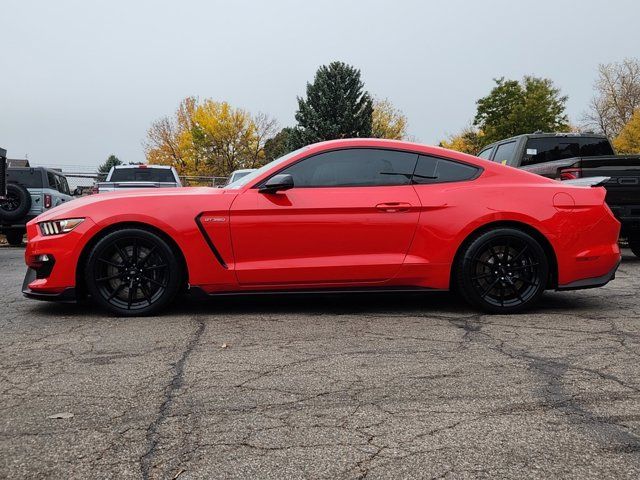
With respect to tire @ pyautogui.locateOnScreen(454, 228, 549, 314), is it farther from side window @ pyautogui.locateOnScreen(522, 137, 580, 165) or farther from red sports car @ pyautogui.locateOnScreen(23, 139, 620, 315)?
side window @ pyautogui.locateOnScreen(522, 137, 580, 165)

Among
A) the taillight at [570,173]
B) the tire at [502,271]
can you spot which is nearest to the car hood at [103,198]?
the tire at [502,271]

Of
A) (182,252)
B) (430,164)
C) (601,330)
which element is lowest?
(601,330)

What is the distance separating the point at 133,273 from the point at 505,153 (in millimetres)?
8383

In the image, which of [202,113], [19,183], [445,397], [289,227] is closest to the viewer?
[445,397]

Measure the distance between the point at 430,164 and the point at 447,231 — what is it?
62cm

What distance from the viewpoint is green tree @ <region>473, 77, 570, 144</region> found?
49.7 meters

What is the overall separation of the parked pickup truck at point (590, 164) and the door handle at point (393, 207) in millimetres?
4452

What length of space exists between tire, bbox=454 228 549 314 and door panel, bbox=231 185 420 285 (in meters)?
0.56

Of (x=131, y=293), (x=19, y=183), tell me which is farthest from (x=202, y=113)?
(x=131, y=293)

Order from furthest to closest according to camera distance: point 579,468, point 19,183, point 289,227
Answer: point 19,183 → point 289,227 → point 579,468

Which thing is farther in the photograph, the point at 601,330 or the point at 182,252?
the point at 182,252

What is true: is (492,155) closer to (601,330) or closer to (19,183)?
(601,330)

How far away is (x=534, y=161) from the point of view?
1116cm

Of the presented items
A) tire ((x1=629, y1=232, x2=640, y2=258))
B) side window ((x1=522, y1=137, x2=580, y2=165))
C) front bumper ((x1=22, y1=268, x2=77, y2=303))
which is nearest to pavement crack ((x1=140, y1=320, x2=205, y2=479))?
front bumper ((x1=22, y1=268, x2=77, y2=303))
